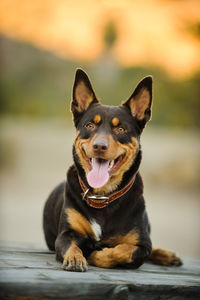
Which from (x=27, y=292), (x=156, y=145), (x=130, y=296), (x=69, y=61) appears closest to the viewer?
(x=27, y=292)

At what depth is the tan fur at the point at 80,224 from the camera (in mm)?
4172

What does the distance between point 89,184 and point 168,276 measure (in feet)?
3.58

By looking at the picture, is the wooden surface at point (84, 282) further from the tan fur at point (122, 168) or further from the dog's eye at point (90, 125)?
the dog's eye at point (90, 125)

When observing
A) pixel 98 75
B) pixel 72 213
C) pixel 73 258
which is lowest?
pixel 73 258

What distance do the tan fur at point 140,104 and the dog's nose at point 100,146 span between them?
2.44ft

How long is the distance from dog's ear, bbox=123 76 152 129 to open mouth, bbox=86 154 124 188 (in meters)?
0.57

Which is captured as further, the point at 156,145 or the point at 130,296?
the point at 156,145

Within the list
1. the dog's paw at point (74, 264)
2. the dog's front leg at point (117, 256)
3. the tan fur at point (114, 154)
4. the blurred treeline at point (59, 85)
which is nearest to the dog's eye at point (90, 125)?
the tan fur at point (114, 154)

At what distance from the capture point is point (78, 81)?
4691mm

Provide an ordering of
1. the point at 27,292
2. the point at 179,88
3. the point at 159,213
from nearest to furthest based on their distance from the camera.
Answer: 1. the point at 27,292
2. the point at 159,213
3. the point at 179,88

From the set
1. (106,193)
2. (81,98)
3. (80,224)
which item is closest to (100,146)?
(106,193)

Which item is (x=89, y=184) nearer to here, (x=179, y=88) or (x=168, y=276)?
(x=168, y=276)

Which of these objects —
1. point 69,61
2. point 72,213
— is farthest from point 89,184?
point 69,61

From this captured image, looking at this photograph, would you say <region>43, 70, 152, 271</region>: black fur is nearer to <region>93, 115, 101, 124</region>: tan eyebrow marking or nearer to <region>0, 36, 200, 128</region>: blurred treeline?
<region>93, 115, 101, 124</region>: tan eyebrow marking
